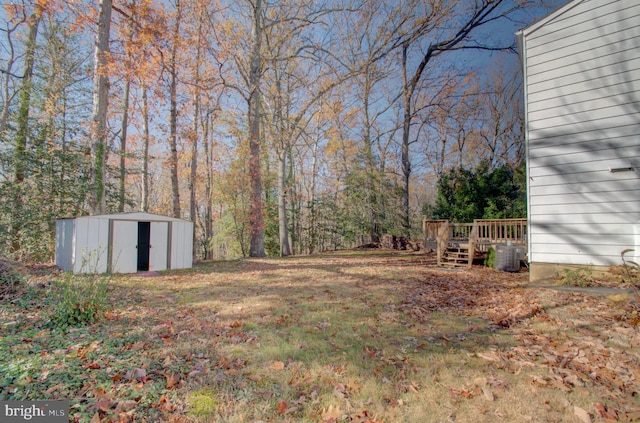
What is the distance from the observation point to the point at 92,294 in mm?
4008

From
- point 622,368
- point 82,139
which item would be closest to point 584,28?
point 622,368

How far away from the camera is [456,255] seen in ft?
32.0

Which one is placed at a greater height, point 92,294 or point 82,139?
point 82,139

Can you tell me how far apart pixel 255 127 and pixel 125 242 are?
669 centimetres

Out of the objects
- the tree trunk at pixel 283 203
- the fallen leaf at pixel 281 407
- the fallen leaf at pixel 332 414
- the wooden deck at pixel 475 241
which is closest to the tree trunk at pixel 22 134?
the tree trunk at pixel 283 203

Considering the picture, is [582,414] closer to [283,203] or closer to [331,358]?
[331,358]

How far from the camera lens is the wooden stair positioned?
957 centimetres

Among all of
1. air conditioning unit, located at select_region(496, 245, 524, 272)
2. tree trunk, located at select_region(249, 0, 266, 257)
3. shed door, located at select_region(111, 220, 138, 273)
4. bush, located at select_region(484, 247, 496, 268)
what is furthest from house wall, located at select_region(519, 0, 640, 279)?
shed door, located at select_region(111, 220, 138, 273)

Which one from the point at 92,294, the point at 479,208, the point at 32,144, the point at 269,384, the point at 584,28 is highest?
the point at 584,28

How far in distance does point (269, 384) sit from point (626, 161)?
7221 mm

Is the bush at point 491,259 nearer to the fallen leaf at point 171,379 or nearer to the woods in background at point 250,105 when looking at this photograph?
the woods in background at point 250,105

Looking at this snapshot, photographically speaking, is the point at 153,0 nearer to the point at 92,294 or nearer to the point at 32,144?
the point at 32,144

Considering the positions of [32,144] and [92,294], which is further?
[32,144]

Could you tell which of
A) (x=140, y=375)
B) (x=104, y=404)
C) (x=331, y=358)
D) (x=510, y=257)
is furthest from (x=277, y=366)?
(x=510, y=257)
